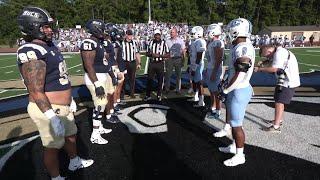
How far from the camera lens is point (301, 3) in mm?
66625

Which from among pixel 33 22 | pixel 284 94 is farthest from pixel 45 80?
pixel 284 94

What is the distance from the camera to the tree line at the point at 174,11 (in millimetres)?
54562

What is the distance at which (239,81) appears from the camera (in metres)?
4.21

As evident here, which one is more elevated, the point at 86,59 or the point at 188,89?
the point at 86,59

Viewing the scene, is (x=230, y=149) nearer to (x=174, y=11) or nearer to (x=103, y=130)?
(x=103, y=130)

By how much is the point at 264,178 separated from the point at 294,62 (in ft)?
7.73

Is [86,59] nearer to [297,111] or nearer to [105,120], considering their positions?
[105,120]

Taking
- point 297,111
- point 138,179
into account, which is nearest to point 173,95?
point 297,111

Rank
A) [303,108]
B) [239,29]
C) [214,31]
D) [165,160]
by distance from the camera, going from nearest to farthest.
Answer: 1. [239,29]
2. [165,160]
3. [214,31]
4. [303,108]

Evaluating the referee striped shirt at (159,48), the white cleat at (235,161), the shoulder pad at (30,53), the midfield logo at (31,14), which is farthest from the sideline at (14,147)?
the referee striped shirt at (159,48)

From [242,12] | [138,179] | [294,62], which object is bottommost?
[138,179]

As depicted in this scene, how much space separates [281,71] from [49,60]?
3.73 m

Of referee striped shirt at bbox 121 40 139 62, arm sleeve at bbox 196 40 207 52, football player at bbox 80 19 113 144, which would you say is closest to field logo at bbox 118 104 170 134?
football player at bbox 80 19 113 144

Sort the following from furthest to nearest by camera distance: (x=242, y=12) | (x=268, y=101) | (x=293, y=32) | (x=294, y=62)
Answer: (x=242, y=12) < (x=293, y=32) < (x=268, y=101) < (x=294, y=62)
